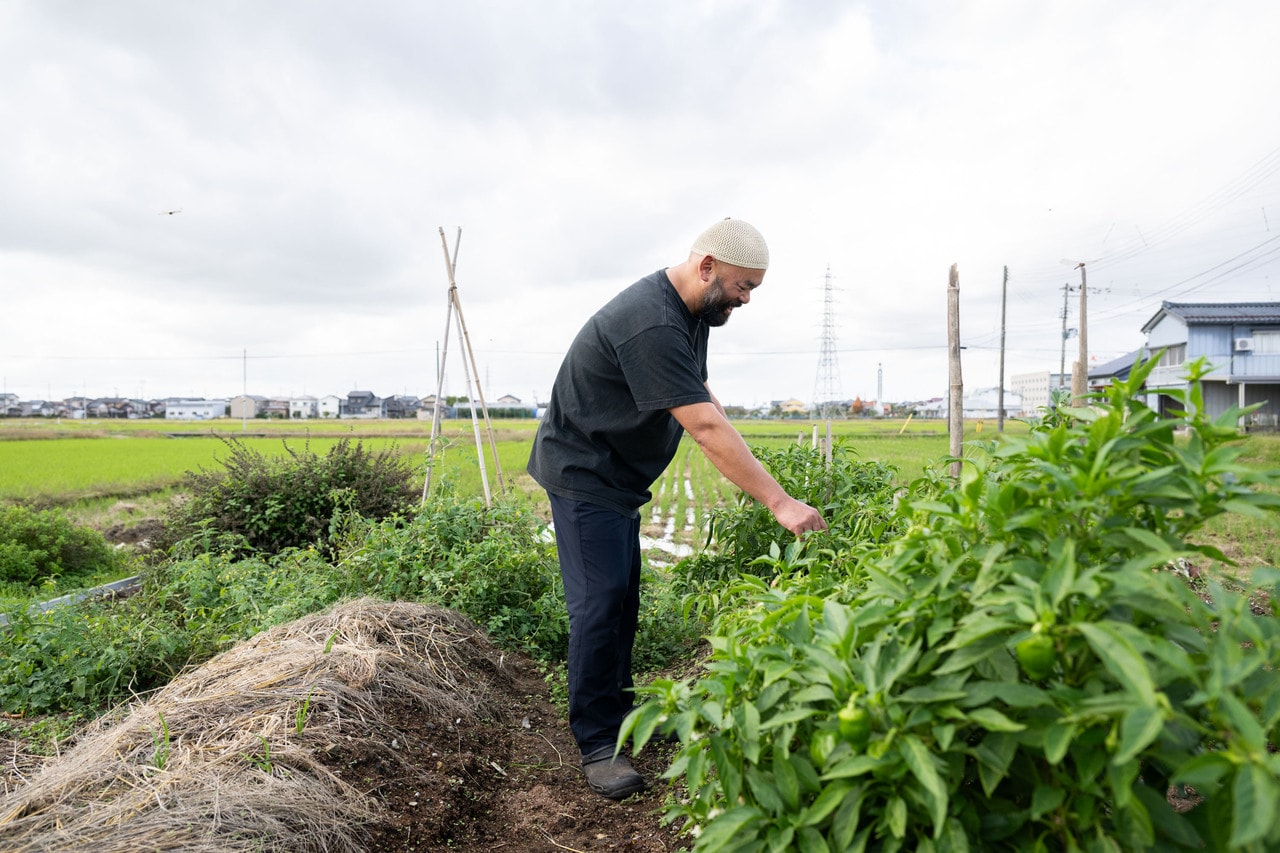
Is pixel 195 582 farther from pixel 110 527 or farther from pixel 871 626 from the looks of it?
pixel 110 527

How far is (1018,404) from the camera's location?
86750mm

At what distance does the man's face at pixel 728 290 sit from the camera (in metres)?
2.94

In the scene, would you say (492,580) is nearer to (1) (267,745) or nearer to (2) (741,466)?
(1) (267,745)

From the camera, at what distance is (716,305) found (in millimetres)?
3018

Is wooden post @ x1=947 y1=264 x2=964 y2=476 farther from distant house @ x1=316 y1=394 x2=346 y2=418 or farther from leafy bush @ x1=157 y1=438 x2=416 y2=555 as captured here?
distant house @ x1=316 y1=394 x2=346 y2=418

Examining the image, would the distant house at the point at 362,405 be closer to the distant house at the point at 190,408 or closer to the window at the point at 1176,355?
the distant house at the point at 190,408

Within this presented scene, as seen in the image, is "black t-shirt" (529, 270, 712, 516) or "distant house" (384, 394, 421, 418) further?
A: "distant house" (384, 394, 421, 418)

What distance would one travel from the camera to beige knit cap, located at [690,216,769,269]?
288 centimetres

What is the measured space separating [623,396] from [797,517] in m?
0.88

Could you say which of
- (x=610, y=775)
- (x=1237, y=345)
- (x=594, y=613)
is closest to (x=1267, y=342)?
(x=1237, y=345)

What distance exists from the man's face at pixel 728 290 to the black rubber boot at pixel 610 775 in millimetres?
1782

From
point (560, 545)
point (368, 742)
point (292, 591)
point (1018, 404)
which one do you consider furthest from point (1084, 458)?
point (1018, 404)

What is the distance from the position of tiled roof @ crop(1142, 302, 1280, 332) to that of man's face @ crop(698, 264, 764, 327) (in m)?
32.0

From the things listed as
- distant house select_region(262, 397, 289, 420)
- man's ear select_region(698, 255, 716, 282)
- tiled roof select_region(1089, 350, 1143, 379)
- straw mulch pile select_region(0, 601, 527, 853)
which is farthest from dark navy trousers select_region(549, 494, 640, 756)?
distant house select_region(262, 397, 289, 420)
